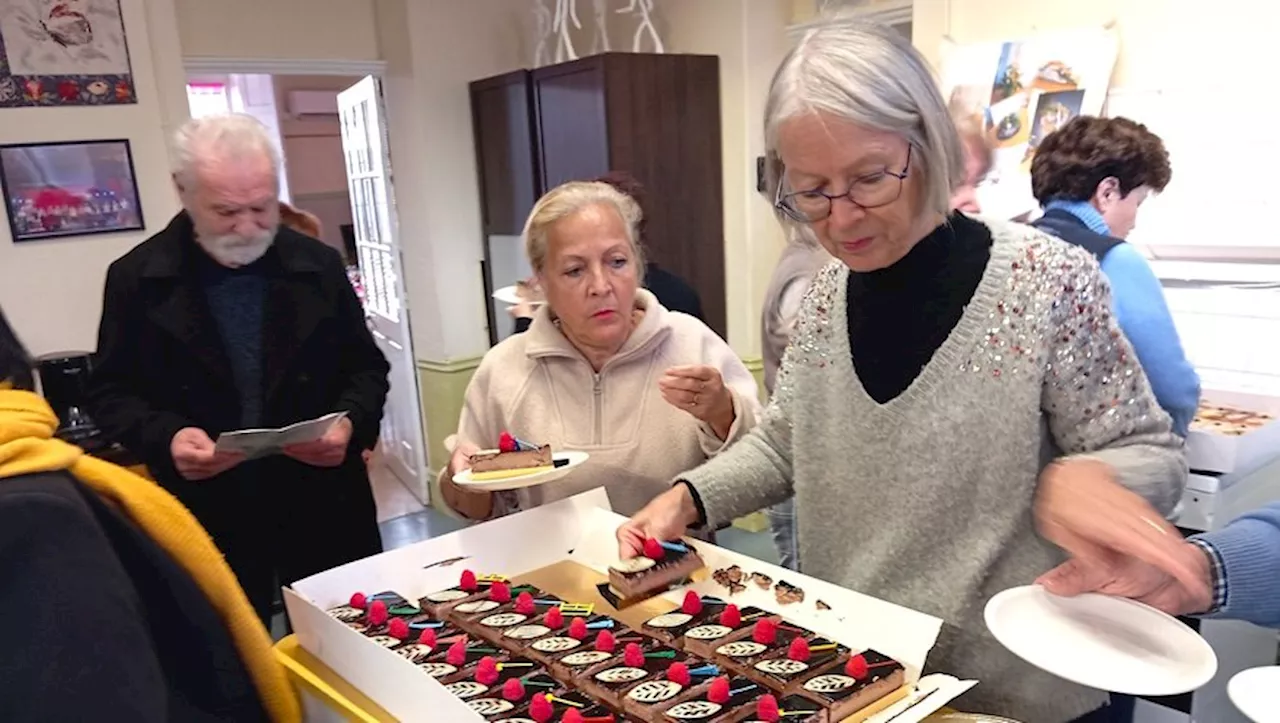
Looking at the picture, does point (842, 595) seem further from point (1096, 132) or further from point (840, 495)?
point (1096, 132)

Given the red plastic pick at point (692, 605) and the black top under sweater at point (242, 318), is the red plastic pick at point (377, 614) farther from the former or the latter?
the black top under sweater at point (242, 318)

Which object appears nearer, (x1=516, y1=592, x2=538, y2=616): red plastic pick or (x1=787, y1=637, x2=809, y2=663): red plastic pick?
(x1=787, y1=637, x2=809, y2=663): red plastic pick

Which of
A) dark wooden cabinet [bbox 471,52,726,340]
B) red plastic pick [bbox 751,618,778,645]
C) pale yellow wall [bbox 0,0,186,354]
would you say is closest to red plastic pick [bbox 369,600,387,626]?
red plastic pick [bbox 751,618,778,645]

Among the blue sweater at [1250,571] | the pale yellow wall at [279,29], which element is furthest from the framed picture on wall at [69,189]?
the blue sweater at [1250,571]

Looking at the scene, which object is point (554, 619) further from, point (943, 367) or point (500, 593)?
point (943, 367)

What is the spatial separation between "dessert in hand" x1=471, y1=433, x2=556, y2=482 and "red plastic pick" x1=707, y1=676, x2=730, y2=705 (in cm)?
57

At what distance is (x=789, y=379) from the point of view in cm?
118

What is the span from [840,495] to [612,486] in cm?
55

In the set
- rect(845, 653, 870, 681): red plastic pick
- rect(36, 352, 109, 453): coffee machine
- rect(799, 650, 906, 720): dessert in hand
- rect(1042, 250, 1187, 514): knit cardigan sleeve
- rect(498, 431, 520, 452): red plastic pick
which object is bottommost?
rect(36, 352, 109, 453): coffee machine

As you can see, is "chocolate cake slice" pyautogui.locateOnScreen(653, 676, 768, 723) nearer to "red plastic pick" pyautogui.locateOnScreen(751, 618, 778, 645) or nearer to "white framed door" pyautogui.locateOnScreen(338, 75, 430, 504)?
"red plastic pick" pyautogui.locateOnScreen(751, 618, 778, 645)

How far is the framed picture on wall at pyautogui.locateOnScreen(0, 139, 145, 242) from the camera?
3.08 metres

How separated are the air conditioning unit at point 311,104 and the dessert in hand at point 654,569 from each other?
20.8 feet

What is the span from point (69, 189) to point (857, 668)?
3.32 metres

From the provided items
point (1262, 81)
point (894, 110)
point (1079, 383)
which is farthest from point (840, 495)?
point (1262, 81)
